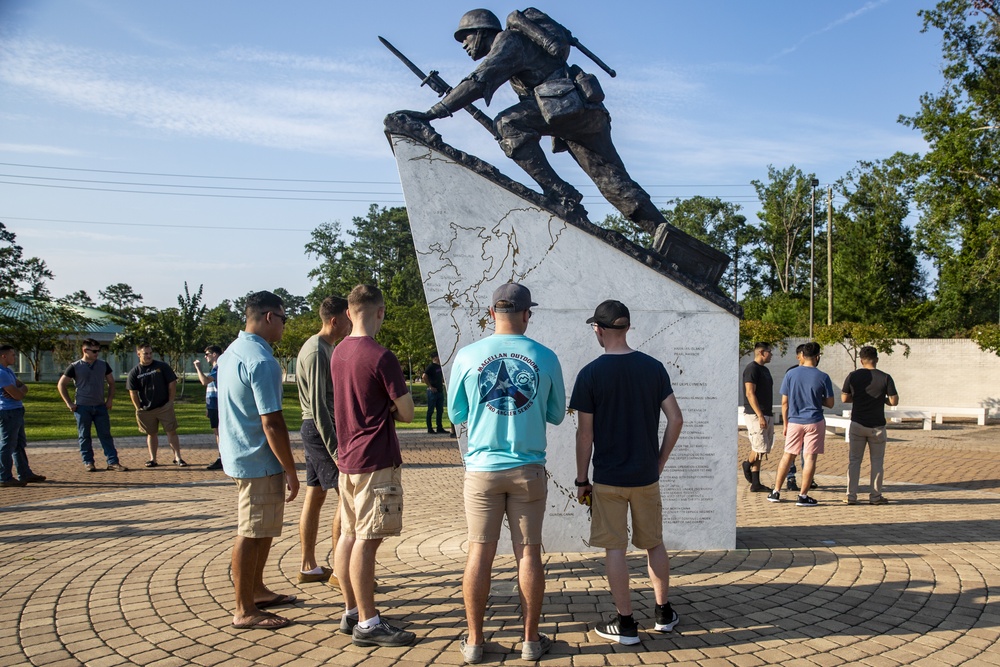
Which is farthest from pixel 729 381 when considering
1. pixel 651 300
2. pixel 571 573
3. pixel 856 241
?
pixel 856 241

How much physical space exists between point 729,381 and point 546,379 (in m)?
2.47

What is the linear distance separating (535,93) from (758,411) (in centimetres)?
447

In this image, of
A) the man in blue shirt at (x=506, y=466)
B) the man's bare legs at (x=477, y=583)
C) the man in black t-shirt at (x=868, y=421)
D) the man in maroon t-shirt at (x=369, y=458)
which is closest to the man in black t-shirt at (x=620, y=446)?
the man in blue shirt at (x=506, y=466)

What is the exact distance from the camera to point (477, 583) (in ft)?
11.4

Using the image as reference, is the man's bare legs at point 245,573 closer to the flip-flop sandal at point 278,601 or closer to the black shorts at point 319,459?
the flip-flop sandal at point 278,601

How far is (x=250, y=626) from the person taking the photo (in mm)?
3957

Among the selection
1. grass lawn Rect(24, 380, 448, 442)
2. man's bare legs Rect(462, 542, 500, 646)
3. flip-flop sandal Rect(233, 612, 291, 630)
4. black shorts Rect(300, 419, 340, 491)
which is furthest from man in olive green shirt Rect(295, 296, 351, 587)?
grass lawn Rect(24, 380, 448, 442)

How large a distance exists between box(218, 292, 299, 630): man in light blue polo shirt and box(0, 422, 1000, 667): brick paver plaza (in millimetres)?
275

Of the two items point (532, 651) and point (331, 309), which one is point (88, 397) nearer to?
point (331, 309)

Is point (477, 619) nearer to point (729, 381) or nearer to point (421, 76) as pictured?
point (729, 381)

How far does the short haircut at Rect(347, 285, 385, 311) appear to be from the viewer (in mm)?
3930

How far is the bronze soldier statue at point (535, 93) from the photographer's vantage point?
554 centimetres

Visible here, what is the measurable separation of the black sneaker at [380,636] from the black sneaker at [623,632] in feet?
3.39

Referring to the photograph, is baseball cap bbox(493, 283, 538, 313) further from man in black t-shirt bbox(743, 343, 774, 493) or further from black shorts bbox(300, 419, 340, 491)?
man in black t-shirt bbox(743, 343, 774, 493)
